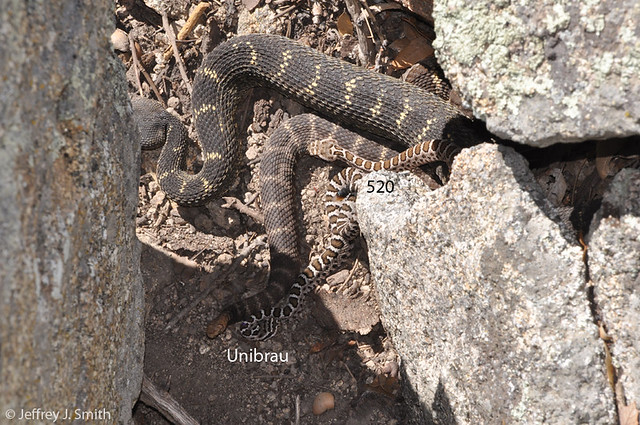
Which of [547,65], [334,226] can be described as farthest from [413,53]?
[547,65]

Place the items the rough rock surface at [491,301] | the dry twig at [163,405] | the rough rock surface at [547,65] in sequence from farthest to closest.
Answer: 1. the dry twig at [163,405]
2. the rough rock surface at [491,301]
3. the rough rock surface at [547,65]

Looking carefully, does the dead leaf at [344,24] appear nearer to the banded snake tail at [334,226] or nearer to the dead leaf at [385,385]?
the banded snake tail at [334,226]

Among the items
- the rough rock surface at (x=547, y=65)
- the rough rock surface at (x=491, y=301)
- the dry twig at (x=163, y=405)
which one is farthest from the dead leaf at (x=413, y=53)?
the dry twig at (x=163, y=405)

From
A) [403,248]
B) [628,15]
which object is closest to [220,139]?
[403,248]

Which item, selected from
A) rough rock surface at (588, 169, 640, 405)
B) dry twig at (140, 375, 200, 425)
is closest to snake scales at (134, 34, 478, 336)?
dry twig at (140, 375, 200, 425)

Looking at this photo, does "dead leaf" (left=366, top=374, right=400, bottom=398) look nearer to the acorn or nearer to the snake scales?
the acorn

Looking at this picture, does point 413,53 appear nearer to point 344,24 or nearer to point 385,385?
point 344,24

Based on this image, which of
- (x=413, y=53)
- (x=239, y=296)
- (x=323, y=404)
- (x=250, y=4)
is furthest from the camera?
(x=250, y=4)
